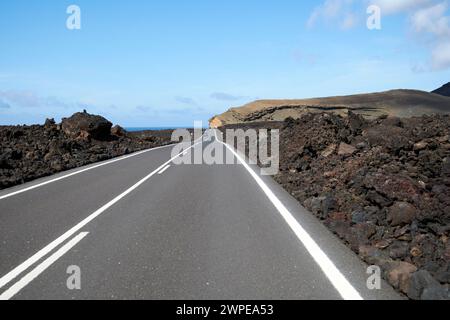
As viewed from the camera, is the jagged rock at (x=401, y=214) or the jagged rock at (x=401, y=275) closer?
the jagged rock at (x=401, y=275)

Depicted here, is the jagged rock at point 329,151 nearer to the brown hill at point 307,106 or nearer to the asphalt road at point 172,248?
the asphalt road at point 172,248

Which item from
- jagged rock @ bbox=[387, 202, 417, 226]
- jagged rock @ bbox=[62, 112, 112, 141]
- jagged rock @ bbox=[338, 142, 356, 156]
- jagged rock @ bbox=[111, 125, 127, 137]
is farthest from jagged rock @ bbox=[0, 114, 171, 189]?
Answer: jagged rock @ bbox=[387, 202, 417, 226]

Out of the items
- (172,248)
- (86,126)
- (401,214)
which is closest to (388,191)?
(401,214)

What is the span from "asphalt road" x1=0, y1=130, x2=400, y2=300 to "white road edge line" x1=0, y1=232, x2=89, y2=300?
A: 1 cm

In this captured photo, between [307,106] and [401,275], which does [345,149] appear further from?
[307,106]

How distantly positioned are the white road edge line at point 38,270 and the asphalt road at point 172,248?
1cm

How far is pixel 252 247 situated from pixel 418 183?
4.30 m

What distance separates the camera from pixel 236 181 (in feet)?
41.4

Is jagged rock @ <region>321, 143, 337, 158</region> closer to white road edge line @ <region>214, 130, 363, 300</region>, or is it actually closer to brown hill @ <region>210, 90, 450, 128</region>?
white road edge line @ <region>214, 130, 363, 300</region>

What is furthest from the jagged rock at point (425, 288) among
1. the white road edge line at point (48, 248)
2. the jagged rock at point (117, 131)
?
the jagged rock at point (117, 131)

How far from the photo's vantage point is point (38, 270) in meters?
5.04

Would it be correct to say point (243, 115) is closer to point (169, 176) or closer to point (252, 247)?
point (169, 176)

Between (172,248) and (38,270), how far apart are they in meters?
1.71

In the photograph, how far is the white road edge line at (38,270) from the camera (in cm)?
436
